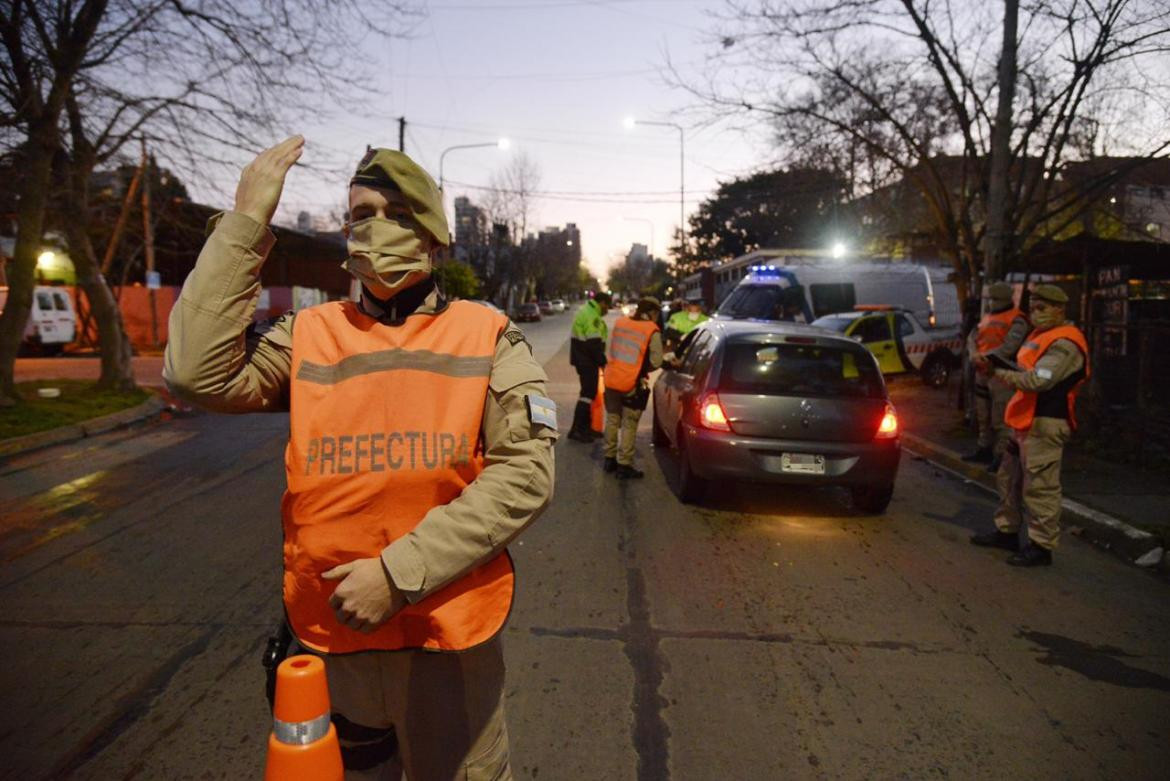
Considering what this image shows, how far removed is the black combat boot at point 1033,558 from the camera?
5.48 m

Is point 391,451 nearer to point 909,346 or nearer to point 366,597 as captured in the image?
point 366,597

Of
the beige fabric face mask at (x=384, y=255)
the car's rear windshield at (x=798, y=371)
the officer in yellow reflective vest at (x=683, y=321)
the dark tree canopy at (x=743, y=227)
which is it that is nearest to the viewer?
the beige fabric face mask at (x=384, y=255)

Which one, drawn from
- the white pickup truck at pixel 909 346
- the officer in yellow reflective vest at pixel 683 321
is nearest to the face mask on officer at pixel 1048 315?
the officer in yellow reflective vest at pixel 683 321

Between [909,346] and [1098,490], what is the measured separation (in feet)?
29.7

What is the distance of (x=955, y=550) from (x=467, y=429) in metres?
5.23

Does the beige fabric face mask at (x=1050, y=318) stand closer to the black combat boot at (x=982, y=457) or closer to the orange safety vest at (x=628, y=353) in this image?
the orange safety vest at (x=628, y=353)

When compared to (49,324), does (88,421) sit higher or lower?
lower

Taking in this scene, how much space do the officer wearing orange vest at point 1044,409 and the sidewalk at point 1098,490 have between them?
38.9 inches

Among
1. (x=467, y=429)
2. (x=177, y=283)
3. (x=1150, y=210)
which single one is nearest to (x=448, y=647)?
(x=467, y=429)

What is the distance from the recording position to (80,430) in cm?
1070

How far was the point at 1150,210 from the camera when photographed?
1339 cm

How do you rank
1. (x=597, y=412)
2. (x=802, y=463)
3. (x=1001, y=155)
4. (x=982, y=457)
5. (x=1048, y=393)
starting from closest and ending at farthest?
(x=1048, y=393), (x=802, y=463), (x=982, y=457), (x=1001, y=155), (x=597, y=412)

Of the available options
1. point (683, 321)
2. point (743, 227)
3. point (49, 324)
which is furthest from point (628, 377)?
point (743, 227)

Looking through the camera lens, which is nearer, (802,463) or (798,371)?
(802,463)
